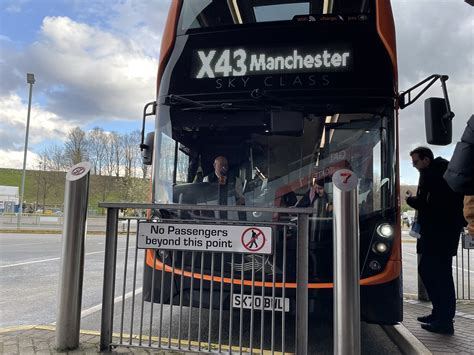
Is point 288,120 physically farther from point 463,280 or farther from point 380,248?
point 463,280

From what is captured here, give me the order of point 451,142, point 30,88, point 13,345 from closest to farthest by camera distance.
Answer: point 13,345, point 451,142, point 30,88

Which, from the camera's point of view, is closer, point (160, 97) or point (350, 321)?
point (350, 321)

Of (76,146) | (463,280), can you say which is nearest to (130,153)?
(76,146)

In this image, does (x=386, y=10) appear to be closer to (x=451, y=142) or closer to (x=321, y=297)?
(x=451, y=142)

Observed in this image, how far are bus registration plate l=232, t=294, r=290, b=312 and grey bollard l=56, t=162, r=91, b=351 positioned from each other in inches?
54.9

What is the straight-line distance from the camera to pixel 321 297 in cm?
388

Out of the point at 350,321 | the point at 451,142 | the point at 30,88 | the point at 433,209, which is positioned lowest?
the point at 350,321

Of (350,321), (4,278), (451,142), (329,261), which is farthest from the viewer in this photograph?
(4,278)

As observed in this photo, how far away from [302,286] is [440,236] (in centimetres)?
223

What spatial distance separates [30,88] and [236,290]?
26.6 meters

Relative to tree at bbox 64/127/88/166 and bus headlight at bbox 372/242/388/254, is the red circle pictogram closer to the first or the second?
bus headlight at bbox 372/242/388/254

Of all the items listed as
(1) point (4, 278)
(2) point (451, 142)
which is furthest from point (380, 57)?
(1) point (4, 278)

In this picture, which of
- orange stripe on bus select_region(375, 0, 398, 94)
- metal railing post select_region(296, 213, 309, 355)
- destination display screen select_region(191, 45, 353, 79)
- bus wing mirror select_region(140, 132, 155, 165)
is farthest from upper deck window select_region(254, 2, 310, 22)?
metal railing post select_region(296, 213, 309, 355)

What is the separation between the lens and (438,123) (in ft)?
13.8
